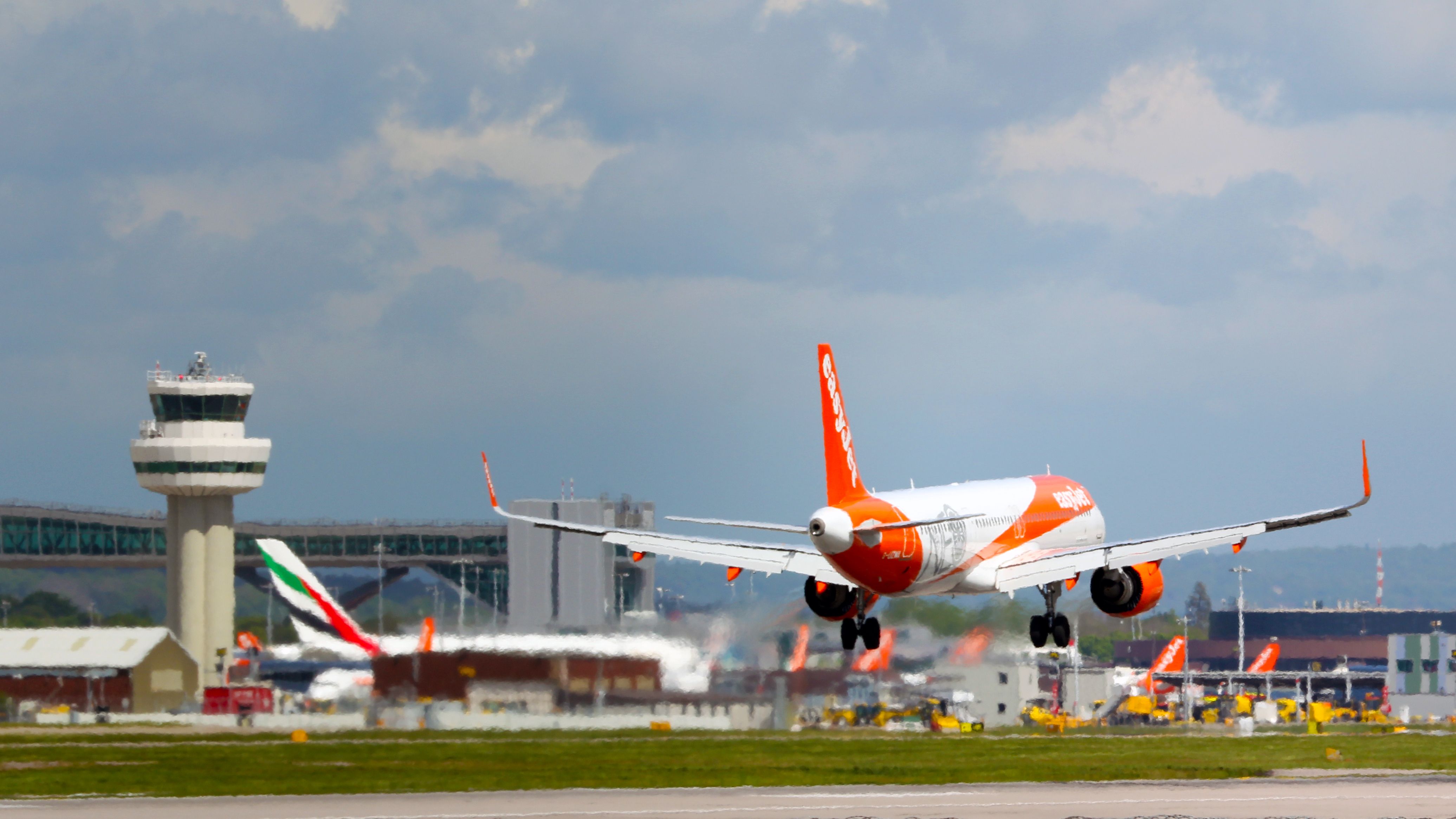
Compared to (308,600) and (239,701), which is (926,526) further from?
(308,600)

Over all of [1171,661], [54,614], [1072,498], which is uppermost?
[1072,498]

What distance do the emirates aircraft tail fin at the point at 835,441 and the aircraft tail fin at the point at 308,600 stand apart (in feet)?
182

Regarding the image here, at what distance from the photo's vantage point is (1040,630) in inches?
2361

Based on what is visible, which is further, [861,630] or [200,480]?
[200,480]

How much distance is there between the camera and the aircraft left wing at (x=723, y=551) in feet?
186

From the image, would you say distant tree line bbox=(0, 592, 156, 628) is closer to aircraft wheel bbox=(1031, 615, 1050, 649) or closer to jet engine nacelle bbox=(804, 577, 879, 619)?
jet engine nacelle bbox=(804, 577, 879, 619)

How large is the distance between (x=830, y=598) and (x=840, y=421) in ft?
22.2

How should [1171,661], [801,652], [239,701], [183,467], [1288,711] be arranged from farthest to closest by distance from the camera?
[183,467] → [1171,661] → [1288,711] → [239,701] → [801,652]

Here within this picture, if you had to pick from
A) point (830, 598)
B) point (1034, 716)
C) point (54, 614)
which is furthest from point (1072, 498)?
point (54, 614)

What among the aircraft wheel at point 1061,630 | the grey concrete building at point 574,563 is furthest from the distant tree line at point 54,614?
the aircraft wheel at point 1061,630

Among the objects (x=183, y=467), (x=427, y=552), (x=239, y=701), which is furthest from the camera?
(x=427, y=552)

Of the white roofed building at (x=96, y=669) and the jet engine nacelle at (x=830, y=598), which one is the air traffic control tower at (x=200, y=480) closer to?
the white roofed building at (x=96, y=669)

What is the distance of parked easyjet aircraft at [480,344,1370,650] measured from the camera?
5238 cm

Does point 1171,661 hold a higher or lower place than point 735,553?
lower
